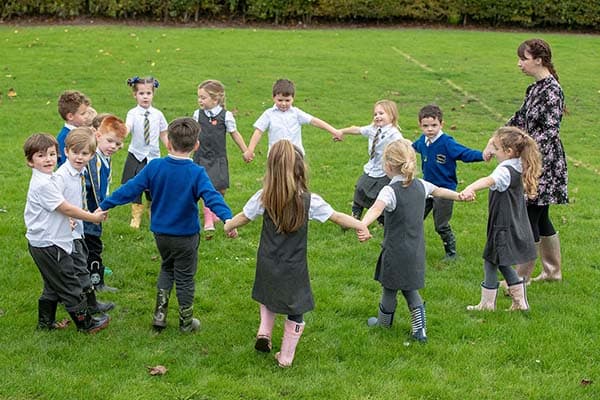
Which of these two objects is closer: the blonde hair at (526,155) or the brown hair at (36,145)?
the brown hair at (36,145)

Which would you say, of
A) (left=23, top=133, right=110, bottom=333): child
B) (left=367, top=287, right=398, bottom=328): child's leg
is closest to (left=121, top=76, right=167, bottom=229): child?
(left=23, top=133, right=110, bottom=333): child

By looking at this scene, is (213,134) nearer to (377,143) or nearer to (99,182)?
(377,143)

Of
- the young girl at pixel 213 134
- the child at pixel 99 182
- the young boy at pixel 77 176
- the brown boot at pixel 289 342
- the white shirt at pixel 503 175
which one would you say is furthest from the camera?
the young girl at pixel 213 134

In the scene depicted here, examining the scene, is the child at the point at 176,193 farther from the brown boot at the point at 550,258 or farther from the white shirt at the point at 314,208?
the brown boot at the point at 550,258

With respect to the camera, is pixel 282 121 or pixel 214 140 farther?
pixel 282 121

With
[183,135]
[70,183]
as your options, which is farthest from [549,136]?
[70,183]

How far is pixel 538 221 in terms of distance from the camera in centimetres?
735

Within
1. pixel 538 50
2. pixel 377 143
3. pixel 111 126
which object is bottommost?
pixel 377 143

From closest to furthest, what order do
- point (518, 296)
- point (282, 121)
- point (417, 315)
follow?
1. point (417, 315)
2. point (518, 296)
3. point (282, 121)

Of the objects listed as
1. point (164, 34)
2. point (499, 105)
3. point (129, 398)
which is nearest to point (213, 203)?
point (129, 398)

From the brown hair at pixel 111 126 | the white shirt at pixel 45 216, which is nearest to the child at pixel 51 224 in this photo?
the white shirt at pixel 45 216

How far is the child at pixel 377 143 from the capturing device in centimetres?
832

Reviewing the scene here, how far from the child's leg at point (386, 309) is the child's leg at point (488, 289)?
880 mm

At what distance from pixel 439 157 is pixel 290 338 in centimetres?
293
